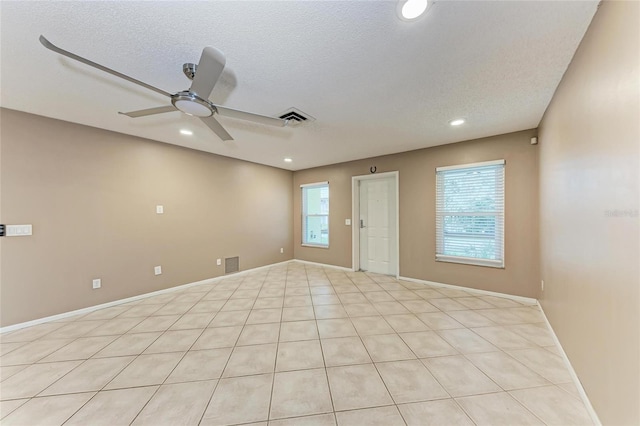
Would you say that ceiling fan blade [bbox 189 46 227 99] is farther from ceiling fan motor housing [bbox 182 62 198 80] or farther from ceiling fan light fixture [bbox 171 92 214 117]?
ceiling fan motor housing [bbox 182 62 198 80]

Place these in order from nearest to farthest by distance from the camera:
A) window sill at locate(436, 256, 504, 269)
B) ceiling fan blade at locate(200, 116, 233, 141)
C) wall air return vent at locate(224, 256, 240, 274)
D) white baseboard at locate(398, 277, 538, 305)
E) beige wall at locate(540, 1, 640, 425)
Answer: beige wall at locate(540, 1, 640, 425), ceiling fan blade at locate(200, 116, 233, 141), white baseboard at locate(398, 277, 538, 305), window sill at locate(436, 256, 504, 269), wall air return vent at locate(224, 256, 240, 274)

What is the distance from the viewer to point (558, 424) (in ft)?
4.25

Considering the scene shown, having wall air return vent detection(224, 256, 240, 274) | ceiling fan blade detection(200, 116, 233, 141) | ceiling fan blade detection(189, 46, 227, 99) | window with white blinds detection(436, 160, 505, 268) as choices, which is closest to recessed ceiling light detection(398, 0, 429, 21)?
ceiling fan blade detection(189, 46, 227, 99)

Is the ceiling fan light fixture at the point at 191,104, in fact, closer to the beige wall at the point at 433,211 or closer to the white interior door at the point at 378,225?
the beige wall at the point at 433,211

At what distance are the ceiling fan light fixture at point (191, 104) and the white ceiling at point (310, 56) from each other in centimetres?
29

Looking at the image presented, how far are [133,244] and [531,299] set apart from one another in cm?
575

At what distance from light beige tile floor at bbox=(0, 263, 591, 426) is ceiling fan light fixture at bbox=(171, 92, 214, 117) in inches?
83.6

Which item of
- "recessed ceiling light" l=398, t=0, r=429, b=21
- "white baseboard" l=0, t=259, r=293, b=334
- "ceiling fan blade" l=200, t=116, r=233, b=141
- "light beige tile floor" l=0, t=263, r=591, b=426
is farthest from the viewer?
"white baseboard" l=0, t=259, r=293, b=334

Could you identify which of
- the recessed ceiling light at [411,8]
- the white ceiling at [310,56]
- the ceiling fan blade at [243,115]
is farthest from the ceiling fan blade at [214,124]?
the recessed ceiling light at [411,8]

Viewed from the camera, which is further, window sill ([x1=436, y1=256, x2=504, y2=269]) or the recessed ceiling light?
window sill ([x1=436, y1=256, x2=504, y2=269])

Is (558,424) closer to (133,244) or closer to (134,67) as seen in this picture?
(134,67)

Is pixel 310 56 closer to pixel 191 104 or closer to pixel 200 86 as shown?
pixel 200 86

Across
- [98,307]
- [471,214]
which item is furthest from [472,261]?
[98,307]

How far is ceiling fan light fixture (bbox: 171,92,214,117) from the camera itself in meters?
1.64
